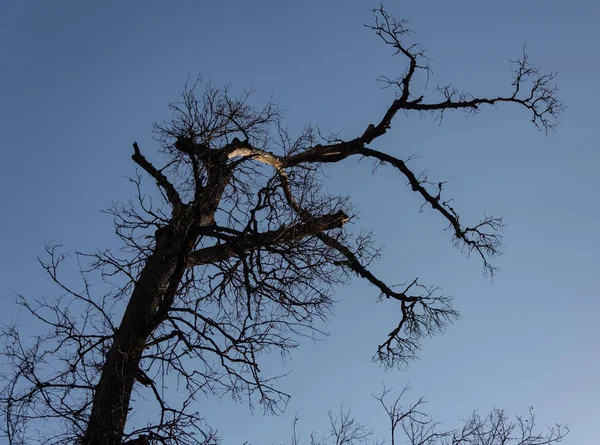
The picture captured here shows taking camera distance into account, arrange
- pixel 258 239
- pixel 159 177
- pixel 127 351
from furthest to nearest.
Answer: pixel 159 177
pixel 258 239
pixel 127 351

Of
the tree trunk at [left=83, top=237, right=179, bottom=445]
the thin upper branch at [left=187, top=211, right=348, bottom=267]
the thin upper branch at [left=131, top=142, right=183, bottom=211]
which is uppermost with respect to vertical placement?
A: the thin upper branch at [left=131, top=142, right=183, bottom=211]

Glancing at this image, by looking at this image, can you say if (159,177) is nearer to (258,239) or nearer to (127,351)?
(258,239)

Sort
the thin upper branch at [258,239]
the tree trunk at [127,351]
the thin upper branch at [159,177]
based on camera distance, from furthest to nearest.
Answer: the thin upper branch at [159,177], the thin upper branch at [258,239], the tree trunk at [127,351]

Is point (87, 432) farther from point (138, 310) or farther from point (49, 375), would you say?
point (138, 310)

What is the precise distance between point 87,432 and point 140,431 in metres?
0.49

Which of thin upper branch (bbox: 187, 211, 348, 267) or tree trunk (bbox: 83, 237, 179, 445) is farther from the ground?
thin upper branch (bbox: 187, 211, 348, 267)

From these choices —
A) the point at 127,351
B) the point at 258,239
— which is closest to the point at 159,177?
the point at 258,239

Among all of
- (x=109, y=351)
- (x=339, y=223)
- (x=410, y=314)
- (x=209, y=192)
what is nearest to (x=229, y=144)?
(x=209, y=192)

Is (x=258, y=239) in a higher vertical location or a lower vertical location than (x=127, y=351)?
higher

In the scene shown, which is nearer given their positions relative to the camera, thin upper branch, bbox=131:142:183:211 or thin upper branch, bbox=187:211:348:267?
thin upper branch, bbox=187:211:348:267

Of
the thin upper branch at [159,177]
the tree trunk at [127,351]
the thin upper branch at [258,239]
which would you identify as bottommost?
the tree trunk at [127,351]

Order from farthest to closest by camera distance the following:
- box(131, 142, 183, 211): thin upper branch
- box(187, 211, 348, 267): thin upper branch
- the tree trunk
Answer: box(131, 142, 183, 211): thin upper branch → box(187, 211, 348, 267): thin upper branch → the tree trunk

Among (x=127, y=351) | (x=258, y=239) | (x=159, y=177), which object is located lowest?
(x=127, y=351)

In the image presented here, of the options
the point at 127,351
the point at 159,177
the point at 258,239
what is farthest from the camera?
the point at 159,177
